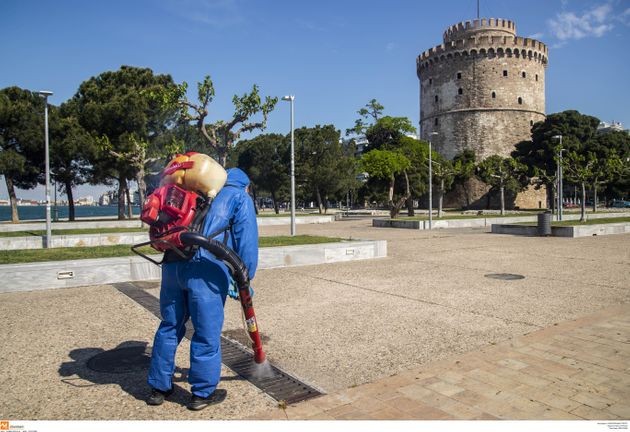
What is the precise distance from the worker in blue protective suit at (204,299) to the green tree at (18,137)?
1195 inches

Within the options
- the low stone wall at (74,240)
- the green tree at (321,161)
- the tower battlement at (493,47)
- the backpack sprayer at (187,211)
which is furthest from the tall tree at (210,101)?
the tower battlement at (493,47)

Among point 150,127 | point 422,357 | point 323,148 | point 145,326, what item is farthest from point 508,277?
point 323,148

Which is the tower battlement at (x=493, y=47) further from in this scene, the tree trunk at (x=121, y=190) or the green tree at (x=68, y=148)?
the green tree at (x=68, y=148)

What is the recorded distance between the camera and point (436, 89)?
6525 cm

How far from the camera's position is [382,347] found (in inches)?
201

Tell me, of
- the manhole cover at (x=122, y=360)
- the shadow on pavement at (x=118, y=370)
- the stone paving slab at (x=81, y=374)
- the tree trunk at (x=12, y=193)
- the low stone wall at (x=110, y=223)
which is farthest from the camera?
the tree trunk at (x=12, y=193)

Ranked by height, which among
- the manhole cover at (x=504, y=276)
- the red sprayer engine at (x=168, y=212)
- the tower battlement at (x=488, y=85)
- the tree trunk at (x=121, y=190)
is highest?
the tower battlement at (x=488, y=85)

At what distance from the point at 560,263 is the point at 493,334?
746 cm

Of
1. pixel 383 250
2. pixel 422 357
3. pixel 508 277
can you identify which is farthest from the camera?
pixel 383 250

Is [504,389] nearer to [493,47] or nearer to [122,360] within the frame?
[122,360]

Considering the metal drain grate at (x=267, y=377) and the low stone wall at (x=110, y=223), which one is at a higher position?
the low stone wall at (x=110, y=223)

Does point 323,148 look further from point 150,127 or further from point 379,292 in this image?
point 379,292

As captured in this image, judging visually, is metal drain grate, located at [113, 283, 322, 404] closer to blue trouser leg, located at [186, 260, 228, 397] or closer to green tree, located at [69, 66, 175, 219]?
blue trouser leg, located at [186, 260, 228, 397]

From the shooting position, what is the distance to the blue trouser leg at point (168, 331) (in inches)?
143
